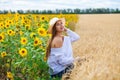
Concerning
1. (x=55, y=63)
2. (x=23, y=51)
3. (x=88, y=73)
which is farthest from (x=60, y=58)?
(x=88, y=73)

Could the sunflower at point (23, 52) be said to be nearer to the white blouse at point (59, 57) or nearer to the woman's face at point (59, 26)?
the white blouse at point (59, 57)

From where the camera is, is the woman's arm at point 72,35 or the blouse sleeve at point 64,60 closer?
the blouse sleeve at point 64,60

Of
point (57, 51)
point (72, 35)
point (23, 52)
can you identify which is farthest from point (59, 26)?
point (23, 52)

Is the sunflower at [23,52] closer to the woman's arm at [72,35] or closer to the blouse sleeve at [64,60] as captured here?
the blouse sleeve at [64,60]

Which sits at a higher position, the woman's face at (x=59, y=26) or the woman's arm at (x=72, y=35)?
the woman's face at (x=59, y=26)

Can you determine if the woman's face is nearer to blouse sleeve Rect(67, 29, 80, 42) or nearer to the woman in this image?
the woman

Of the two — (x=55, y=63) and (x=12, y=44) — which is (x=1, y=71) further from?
(x=55, y=63)

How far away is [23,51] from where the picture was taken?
19.8 ft

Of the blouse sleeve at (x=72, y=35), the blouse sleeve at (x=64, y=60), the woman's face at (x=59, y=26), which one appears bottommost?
the blouse sleeve at (x=64, y=60)

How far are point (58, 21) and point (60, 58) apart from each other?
1.73 feet

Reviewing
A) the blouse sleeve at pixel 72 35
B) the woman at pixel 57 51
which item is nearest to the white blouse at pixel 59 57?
the woman at pixel 57 51

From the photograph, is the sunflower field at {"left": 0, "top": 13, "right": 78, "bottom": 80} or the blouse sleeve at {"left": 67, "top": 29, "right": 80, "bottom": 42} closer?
the sunflower field at {"left": 0, "top": 13, "right": 78, "bottom": 80}

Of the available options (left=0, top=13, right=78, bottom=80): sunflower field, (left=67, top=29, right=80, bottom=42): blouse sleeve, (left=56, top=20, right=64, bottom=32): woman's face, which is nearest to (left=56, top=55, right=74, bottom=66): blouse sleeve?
(left=0, top=13, right=78, bottom=80): sunflower field

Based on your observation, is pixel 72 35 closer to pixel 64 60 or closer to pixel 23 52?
pixel 64 60
